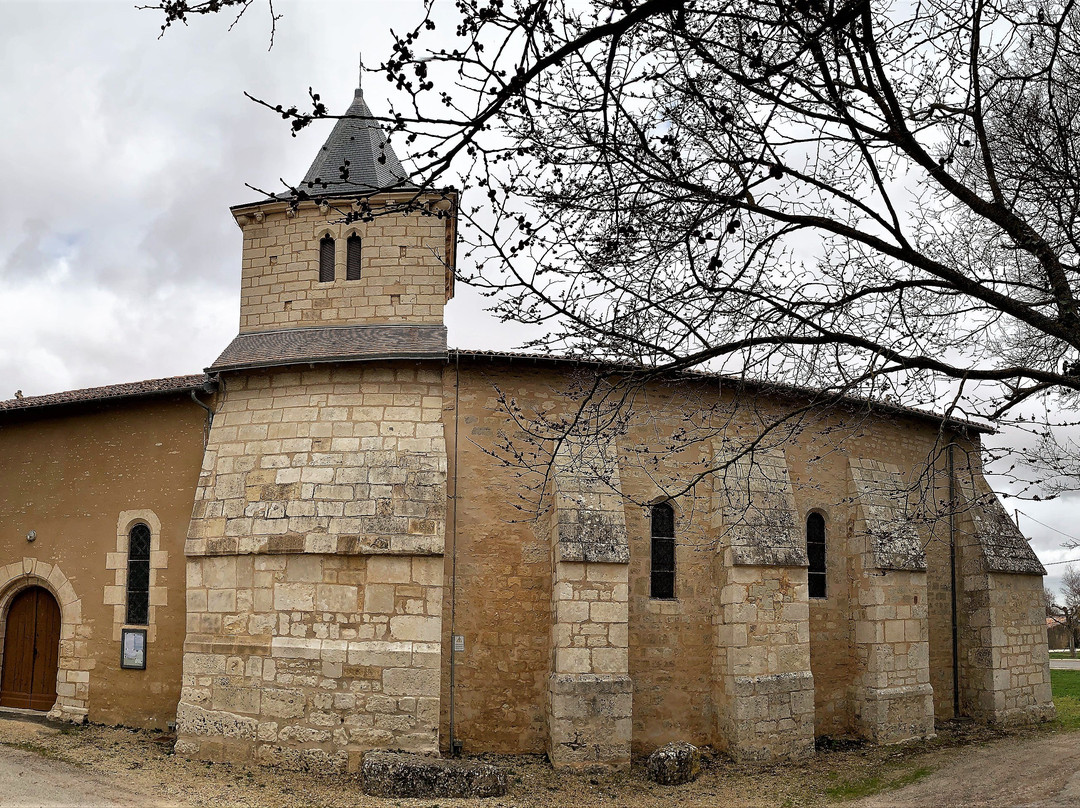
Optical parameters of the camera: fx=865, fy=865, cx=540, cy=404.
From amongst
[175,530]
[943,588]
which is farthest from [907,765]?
[175,530]

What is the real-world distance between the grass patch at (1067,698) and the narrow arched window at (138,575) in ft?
49.6

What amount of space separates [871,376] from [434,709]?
7126mm

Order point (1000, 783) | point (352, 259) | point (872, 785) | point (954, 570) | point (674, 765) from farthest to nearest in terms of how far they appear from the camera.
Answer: point (954, 570) → point (352, 259) → point (872, 785) → point (674, 765) → point (1000, 783)

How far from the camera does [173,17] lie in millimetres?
4121

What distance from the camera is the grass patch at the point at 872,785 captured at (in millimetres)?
10594

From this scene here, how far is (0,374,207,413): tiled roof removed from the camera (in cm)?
1305

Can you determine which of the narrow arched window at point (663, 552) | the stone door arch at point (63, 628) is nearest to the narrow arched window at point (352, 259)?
the narrow arched window at point (663, 552)

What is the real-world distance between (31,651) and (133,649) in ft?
7.79

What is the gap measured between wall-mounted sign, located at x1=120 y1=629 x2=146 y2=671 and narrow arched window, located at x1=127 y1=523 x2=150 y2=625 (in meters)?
0.21

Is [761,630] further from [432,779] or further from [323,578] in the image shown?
[323,578]

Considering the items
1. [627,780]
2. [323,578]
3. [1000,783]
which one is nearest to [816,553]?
[1000,783]

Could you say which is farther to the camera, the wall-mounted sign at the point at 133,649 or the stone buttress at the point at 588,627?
the wall-mounted sign at the point at 133,649

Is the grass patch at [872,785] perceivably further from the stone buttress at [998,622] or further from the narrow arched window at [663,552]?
the stone buttress at [998,622]

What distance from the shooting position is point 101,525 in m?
13.4
